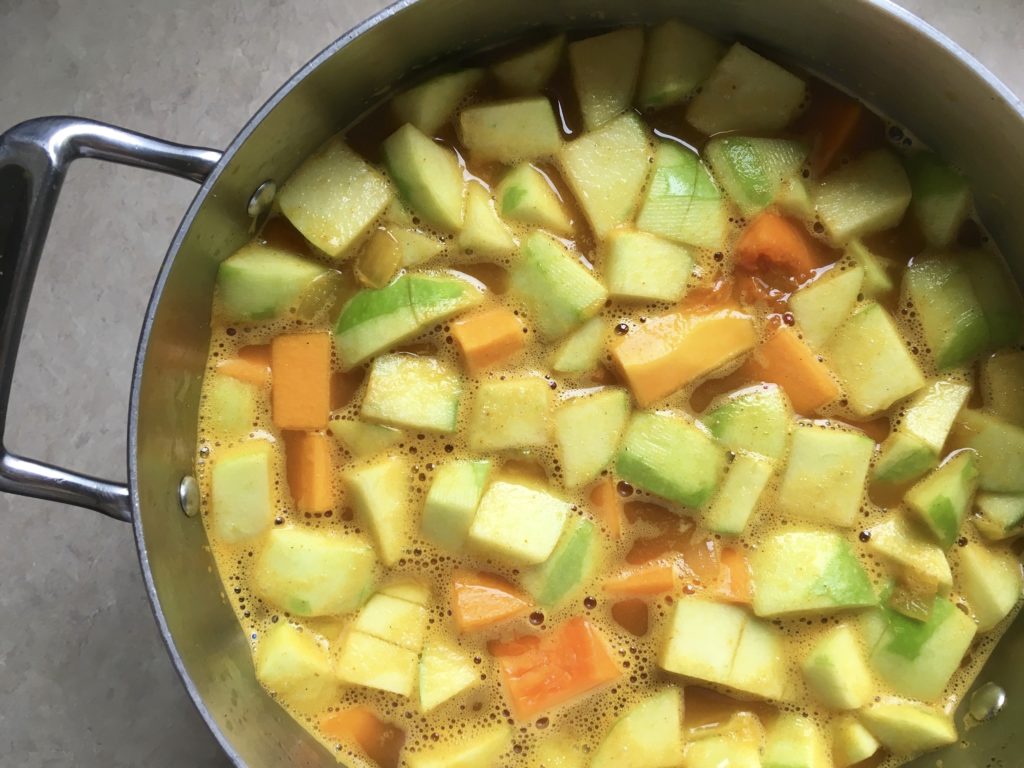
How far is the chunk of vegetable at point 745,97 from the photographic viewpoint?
5.25 ft

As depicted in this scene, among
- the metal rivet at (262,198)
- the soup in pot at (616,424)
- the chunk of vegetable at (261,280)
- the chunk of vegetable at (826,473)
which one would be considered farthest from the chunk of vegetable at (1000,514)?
the metal rivet at (262,198)

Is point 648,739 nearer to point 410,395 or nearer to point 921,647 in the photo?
point 921,647

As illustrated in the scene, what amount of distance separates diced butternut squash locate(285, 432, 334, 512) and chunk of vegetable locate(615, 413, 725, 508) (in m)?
0.47

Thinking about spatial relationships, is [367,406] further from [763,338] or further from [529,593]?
[763,338]

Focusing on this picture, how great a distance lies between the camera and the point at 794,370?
5.27 feet

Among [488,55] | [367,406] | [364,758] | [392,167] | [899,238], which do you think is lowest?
[364,758]

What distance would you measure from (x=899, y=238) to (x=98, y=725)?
158cm

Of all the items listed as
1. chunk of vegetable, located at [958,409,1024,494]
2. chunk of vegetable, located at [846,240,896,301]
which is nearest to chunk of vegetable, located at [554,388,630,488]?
chunk of vegetable, located at [846,240,896,301]

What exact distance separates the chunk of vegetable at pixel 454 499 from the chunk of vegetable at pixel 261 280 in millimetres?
373

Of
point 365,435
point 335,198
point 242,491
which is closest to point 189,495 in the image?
point 242,491

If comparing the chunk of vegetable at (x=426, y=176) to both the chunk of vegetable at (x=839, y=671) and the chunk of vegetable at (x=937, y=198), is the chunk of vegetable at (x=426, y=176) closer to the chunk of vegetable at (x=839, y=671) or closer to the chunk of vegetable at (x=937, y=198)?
the chunk of vegetable at (x=937, y=198)

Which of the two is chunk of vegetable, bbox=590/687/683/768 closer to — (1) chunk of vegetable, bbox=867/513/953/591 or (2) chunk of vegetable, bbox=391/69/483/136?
(1) chunk of vegetable, bbox=867/513/953/591

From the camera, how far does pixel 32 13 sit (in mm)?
1747

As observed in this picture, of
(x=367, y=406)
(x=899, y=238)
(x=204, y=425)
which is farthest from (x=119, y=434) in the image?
(x=899, y=238)
